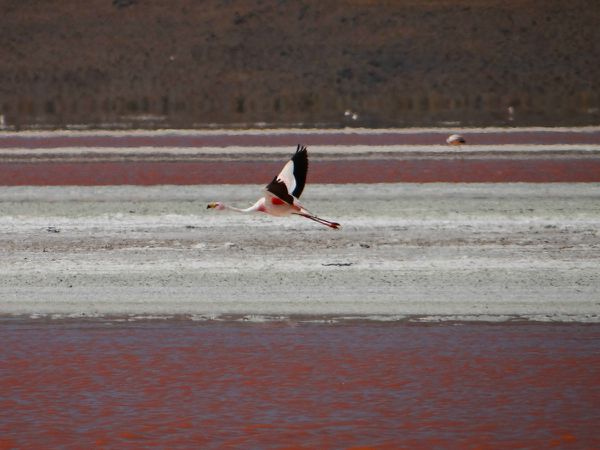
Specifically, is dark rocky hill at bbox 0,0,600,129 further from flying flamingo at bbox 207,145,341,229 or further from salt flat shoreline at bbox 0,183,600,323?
flying flamingo at bbox 207,145,341,229

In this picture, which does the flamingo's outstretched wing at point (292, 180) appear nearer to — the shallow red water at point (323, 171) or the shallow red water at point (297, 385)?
the shallow red water at point (297, 385)

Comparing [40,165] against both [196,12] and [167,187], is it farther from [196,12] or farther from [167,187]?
[196,12]

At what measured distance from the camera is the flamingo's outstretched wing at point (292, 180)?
12227 millimetres

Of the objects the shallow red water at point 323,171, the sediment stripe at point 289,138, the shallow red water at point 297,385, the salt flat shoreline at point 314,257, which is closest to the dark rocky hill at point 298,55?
the sediment stripe at point 289,138

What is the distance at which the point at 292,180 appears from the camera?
12.6m

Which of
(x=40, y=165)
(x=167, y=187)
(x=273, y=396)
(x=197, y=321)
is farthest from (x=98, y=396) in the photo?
(x=40, y=165)

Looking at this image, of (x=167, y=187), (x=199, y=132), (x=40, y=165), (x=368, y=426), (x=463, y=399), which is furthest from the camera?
(x=199, y=132)

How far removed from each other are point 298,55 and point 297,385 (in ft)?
193

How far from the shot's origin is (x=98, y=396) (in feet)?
24.7

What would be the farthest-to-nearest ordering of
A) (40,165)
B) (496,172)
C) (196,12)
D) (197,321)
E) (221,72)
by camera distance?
(196,12) → (221,72) → (40,165) → (496,172) → (197,321)

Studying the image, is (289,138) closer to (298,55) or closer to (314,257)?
(314,257)

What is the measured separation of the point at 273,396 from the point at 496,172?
16119mm

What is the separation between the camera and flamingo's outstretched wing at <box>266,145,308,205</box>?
12227mm

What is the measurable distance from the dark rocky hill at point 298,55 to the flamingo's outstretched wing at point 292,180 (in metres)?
39.6
